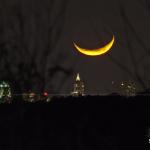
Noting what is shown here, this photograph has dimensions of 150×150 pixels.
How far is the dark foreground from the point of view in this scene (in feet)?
28.6

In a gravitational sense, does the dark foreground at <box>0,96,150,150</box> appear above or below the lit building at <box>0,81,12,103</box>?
below

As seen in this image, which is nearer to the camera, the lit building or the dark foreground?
the lit building

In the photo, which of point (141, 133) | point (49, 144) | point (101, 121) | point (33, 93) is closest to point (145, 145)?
point (141, 133)

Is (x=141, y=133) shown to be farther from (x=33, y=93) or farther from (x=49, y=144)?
(x=33, y=93)

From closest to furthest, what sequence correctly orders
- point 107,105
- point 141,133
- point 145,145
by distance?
point 145,145
point 141,133
point 107,105

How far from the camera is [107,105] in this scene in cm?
1021

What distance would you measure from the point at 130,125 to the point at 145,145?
2.62 feet

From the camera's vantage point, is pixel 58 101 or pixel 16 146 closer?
pixel 16 146

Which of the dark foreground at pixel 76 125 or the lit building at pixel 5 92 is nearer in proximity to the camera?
the lit building at pixel 5 92

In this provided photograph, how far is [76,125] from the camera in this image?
9023 millimetres

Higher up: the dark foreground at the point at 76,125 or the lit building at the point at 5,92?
the lit building at the point at 5,92

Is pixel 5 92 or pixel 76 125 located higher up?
pixel 5 92

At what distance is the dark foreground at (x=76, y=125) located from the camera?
8.72 m

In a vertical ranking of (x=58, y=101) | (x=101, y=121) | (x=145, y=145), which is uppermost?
(x=58, y=101)
